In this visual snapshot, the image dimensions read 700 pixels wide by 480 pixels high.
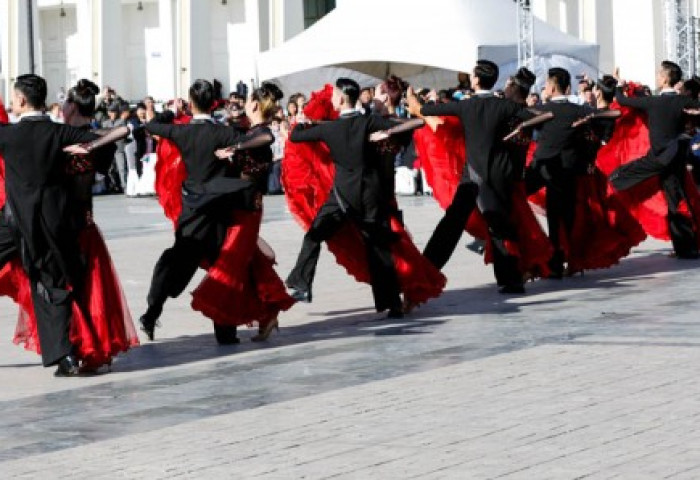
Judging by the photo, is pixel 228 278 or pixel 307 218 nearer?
pixel 228 278

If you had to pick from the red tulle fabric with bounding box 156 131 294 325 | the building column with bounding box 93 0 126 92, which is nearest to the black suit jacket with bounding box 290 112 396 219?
the red tulle fabric with bounding box 156 131 294 325

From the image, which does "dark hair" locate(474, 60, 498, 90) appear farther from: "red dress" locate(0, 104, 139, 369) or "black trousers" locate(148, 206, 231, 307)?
"red dress" locate(0, 104, 139, 369)

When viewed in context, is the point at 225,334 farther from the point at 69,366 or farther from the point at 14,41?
the point at 14,41

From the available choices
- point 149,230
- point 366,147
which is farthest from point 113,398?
point 149,230

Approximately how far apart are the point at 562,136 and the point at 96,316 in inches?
257

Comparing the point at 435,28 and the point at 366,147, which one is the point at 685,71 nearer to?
the point at 435,28

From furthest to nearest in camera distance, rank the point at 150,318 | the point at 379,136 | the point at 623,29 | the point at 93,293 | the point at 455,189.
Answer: the point at 623,29
the point at 455,189
the point at 379,136
the point at 150,318
the point at 93,293

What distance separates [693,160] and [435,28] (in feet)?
36.3

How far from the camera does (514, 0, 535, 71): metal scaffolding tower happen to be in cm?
3124

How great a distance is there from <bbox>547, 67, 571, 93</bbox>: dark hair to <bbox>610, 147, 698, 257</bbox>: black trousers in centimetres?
152

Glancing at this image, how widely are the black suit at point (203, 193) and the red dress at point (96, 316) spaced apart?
1077 millimetres

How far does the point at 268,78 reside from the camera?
3216cm

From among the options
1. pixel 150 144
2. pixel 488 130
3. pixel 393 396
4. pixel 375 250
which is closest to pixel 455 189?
pixel 488 130

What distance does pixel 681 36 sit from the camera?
137ft
